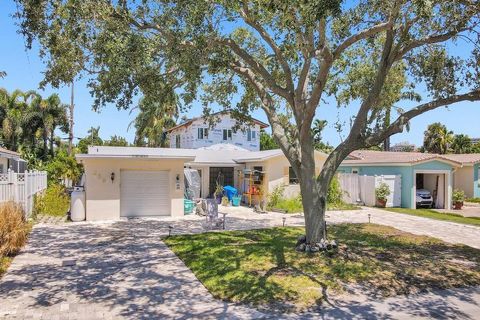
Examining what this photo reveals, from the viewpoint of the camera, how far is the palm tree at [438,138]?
142 feet

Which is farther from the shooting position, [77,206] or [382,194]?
[382,194]

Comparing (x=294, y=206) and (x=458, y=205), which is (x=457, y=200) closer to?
(x=458, y=205)

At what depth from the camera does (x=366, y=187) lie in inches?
987

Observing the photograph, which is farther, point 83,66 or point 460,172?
point 460,172

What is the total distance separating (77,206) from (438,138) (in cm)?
3883

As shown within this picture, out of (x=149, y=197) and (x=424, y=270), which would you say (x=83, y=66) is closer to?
(x=149, y=197)

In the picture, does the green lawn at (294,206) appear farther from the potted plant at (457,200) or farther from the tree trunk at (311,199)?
the tree trunk at (311,199)

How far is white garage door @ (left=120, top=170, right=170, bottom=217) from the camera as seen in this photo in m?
18.8

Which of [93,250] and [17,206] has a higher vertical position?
[17,206]

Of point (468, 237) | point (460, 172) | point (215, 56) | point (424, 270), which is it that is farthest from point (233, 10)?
point (460, 172)

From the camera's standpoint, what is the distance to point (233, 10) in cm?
948

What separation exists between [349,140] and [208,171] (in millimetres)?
Answer: 16809

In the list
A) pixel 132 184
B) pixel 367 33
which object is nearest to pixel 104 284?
pixel 367 33

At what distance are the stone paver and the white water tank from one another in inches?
143
